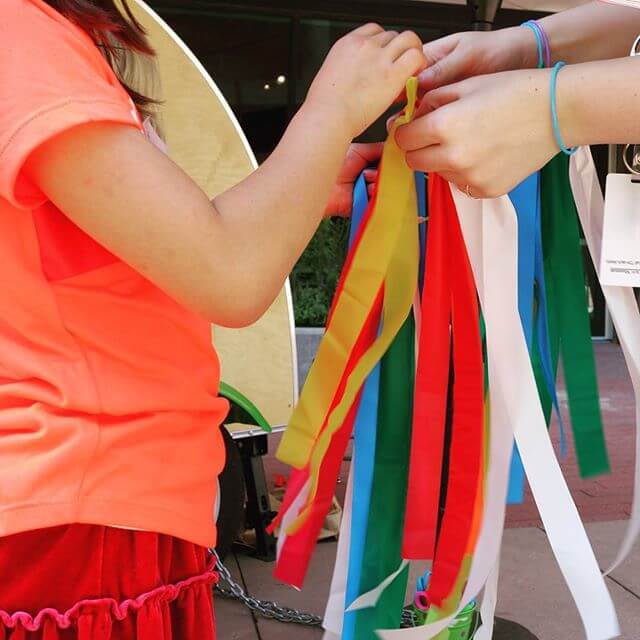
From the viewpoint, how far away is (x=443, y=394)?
135 centimetres

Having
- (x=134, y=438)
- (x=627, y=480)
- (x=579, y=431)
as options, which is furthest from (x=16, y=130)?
(x=627, y=480)

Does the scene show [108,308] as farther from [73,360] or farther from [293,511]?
[293,511]

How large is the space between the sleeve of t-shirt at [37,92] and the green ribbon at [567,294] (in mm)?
886

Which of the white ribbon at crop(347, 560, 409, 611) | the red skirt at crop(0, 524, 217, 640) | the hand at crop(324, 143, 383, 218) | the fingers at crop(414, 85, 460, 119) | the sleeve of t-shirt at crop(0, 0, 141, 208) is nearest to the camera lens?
the sleeve of t-shirt at crop(0, 0, 141, 208)

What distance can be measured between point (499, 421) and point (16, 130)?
844 mm

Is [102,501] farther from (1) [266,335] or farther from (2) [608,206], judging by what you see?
(1) [266,335]

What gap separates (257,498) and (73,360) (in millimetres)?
2254

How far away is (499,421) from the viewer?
49.9 inches

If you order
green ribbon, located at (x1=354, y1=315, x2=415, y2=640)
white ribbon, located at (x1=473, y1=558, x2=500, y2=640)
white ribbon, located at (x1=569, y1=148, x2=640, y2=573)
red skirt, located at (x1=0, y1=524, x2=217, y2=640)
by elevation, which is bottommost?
white ribbon, located at (x1=473, y1=558, x2=500, y2=640)

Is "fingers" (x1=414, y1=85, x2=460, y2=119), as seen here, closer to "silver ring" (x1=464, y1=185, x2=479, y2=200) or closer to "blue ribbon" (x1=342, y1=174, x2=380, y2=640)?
"silver ring" (x1=464, y1=185, x2=479, y2=200)

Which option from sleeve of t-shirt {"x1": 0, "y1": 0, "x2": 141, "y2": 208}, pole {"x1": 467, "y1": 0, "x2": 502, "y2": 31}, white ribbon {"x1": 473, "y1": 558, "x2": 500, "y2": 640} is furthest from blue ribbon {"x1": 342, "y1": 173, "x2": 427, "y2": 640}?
pole {"x1": 467, "y1": 0, "x2": 502, "y2": 31}

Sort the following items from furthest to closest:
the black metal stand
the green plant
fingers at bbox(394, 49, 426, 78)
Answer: the green plant
the black metal stand
fingers at bbox(394, 49, 426, 78)

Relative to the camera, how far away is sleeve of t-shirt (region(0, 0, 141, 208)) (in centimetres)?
74

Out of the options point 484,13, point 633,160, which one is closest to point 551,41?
point 633,160
